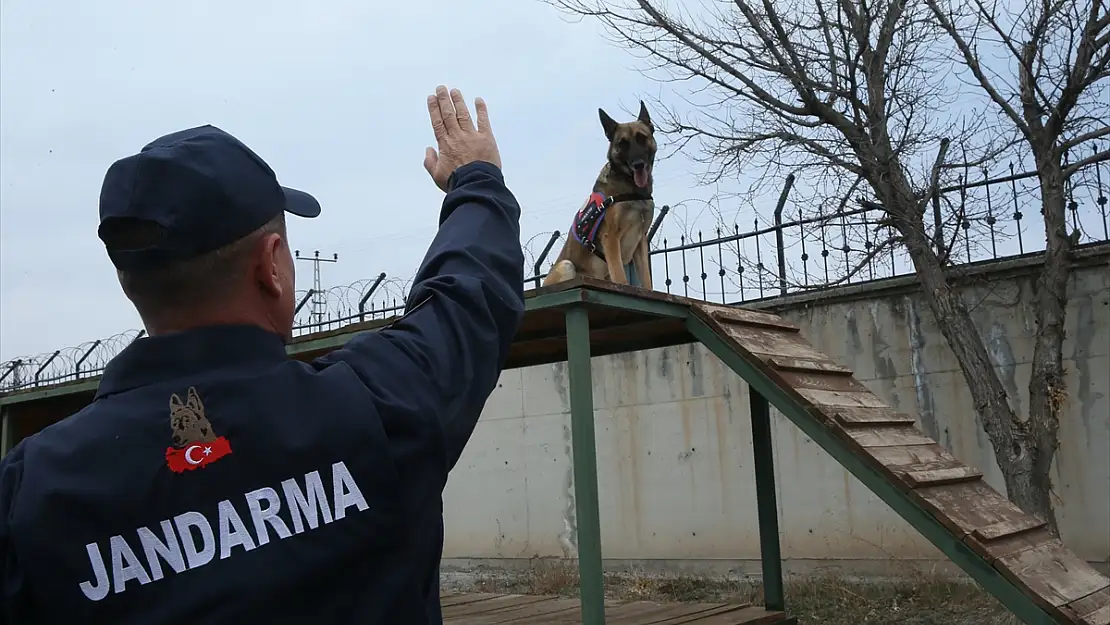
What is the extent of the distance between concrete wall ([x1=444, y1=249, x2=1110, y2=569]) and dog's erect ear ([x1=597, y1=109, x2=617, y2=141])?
374 cm

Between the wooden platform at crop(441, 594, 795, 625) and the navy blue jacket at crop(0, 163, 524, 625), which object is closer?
the navy blue jacket at crop(0, 163, 524, 625)

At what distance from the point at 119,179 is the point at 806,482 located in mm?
8127

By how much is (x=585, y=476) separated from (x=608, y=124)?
2.32m

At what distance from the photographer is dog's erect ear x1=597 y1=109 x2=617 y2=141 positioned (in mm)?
5719

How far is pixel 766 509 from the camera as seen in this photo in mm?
5805

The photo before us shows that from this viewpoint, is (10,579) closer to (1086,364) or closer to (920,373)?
(1086,364)

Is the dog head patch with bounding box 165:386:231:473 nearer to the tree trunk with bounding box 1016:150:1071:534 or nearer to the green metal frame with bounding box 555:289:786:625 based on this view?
the green metal frame with bounding box 555:289:786:625

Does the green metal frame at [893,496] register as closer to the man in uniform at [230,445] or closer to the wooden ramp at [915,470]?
the wooden ramp at [915,470]

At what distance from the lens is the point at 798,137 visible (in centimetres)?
784

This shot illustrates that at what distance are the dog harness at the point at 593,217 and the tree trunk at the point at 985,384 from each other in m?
2.77

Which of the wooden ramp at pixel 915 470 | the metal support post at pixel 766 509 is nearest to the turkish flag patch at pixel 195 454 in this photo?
the wooden ramp at pixel 915 470

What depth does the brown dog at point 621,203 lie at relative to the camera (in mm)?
5699

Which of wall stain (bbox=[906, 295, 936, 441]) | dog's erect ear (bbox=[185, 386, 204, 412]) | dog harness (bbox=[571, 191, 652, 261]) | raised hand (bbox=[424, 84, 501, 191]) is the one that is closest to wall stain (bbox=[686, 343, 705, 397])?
wall stain (bbox=[906, 295, 936, 441])

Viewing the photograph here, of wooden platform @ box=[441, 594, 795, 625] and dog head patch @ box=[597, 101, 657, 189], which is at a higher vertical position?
dog head patch @ box=[597, 101, 657, 189]
